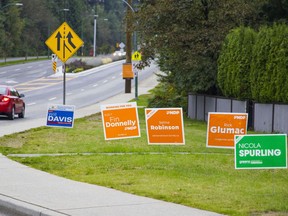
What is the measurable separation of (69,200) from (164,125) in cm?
757

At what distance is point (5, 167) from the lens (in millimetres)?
16078

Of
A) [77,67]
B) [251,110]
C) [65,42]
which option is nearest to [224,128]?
[65,42]

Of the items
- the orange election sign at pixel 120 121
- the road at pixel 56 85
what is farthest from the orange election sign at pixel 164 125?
the road at pixel 56 85

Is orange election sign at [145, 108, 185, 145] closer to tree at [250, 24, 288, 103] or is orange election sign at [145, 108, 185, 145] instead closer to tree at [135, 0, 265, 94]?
tree at [250, 24, 288, 103]

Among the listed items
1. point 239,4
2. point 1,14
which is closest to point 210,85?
point 239,4

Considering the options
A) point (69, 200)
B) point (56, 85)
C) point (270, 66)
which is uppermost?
point (69, 200)

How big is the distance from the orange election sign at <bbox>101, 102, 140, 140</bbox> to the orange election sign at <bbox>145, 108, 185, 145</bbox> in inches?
26.5

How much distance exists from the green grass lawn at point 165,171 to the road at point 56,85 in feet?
34.4

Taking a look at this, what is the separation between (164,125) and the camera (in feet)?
62.8

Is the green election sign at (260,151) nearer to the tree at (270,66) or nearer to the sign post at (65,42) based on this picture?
the sign post at (65,42)

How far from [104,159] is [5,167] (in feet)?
Answer: 7.13

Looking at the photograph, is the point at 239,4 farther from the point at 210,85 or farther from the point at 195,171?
the point at 195,171

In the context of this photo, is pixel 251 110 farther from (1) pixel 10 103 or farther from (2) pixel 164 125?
(2) pixel 164 125

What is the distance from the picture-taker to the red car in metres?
34.1
